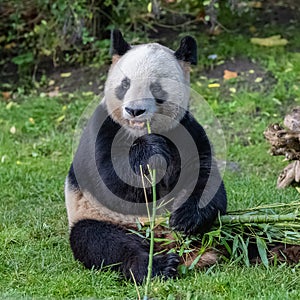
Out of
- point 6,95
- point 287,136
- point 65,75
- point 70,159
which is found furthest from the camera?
point 65,75

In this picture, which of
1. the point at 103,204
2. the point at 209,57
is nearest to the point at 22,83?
the point at 209,57

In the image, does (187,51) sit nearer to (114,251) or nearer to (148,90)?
(148,90)

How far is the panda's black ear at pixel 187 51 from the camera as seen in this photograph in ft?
16.6

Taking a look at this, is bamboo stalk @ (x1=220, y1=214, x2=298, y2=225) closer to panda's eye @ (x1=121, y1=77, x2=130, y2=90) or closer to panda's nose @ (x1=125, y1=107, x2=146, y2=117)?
panda's nose @ (x1=125, y1=107, x2=146, y2=117)

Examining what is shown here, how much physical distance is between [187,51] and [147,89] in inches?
19.2

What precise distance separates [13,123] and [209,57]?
2.68 m

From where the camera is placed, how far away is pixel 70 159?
25.5 ft

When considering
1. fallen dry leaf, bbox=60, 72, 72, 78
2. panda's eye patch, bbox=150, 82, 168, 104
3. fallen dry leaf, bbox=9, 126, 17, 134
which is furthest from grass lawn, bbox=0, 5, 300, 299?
panda's eye patch, bbox=150, 82, 168, 104

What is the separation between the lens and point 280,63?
9375 mm

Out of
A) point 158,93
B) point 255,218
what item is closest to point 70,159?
point 158,93

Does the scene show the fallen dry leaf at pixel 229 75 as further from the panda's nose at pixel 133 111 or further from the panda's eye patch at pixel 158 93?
the panda's nose at pixel 133 111

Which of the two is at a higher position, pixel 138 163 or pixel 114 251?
pixel 138 163

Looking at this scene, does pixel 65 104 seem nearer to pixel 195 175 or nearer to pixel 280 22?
pixel 280 22

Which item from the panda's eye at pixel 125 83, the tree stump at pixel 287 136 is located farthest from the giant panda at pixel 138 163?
the tree stump at pixel 287 136
